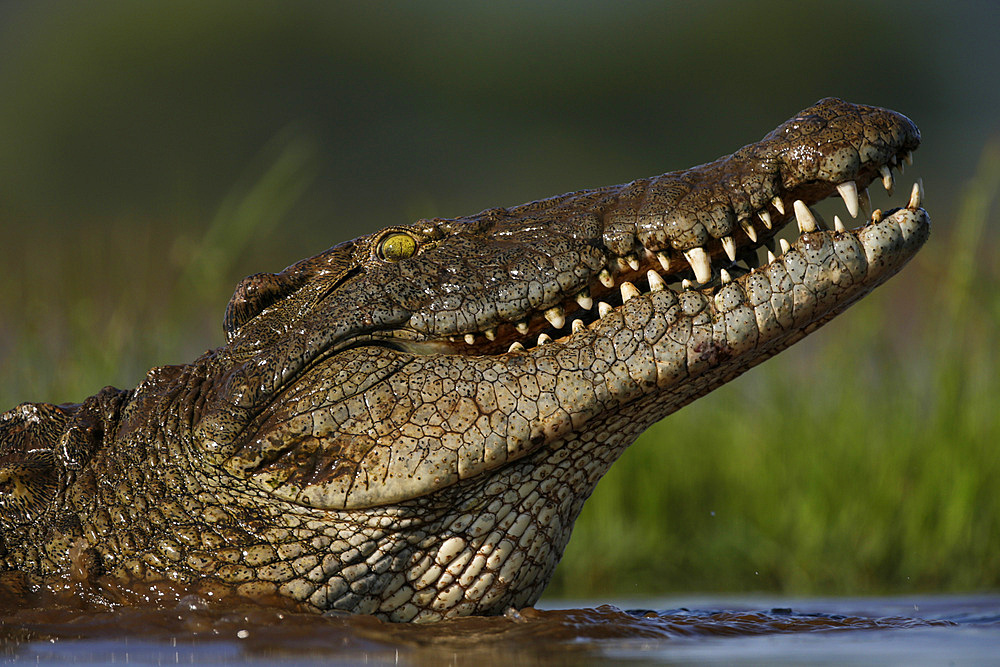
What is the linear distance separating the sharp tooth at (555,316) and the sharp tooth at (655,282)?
0.78 ft

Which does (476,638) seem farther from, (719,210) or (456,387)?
(719,210)

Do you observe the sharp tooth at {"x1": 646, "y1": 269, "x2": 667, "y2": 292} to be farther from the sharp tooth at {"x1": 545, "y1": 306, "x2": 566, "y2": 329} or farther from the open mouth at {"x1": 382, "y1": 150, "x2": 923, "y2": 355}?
the sharp tooth at {"x1": 545, "y1": 306, "x2": 566, "y2": 329}

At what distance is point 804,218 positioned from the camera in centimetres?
292

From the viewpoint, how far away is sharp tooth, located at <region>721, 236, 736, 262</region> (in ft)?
9.50

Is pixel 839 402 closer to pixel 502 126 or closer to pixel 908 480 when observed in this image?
pixel 908 480

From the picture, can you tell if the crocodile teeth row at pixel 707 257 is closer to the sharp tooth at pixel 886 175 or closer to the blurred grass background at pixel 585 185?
the sharp tooth at pixel 886 175

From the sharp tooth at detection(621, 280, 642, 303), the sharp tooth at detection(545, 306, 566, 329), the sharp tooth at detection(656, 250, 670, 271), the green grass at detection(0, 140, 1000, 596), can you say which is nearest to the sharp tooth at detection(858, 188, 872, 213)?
the sharp tooth at detection(656, 250, 670, 271)

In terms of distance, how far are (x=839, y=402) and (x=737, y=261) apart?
274 centimetres

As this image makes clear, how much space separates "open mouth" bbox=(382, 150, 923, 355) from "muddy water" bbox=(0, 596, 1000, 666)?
706 mm

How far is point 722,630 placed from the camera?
3.06 metres

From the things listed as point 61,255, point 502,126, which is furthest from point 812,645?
point 502,126

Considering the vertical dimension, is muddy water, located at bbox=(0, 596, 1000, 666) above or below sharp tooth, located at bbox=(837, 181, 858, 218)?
below

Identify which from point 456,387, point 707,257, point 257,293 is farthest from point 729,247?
point 257,293

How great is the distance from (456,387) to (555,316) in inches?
12.3
